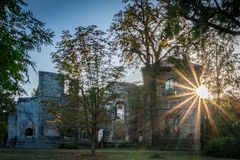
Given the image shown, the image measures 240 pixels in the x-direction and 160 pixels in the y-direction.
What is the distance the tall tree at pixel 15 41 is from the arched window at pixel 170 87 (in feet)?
79.2

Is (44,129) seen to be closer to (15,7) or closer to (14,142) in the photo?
(14,142)

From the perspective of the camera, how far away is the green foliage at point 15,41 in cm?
1088

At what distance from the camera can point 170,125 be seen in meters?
35.0

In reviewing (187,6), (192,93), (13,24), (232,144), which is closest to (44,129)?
(192,93)

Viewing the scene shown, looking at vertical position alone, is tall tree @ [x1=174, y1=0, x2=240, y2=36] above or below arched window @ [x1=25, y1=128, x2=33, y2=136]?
above

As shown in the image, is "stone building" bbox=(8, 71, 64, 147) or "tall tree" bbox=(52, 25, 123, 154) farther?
"stone building" bbox=(8, 71, 64, 147)

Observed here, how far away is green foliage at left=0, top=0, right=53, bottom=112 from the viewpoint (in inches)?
428

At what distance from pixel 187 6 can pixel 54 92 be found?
24.9 meters

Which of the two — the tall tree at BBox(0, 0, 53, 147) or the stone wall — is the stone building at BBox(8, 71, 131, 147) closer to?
the stone wall

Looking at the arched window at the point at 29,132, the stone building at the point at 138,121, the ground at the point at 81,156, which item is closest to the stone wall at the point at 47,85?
the stone building at the point at 138,121

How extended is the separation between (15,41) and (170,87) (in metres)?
26.0

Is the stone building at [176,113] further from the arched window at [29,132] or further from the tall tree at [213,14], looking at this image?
the tall tree at [213,14]

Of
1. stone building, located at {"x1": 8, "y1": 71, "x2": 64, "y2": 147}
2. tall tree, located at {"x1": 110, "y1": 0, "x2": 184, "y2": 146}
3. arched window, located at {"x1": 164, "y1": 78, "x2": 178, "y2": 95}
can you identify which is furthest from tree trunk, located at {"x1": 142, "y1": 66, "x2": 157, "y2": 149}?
stone building, located at {"x1": 8, "y1": 71, "x2": 64, "y2": 147}

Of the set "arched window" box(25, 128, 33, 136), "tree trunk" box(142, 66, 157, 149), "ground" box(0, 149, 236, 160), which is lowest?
"ground" box(0, 149, 236, 160)
